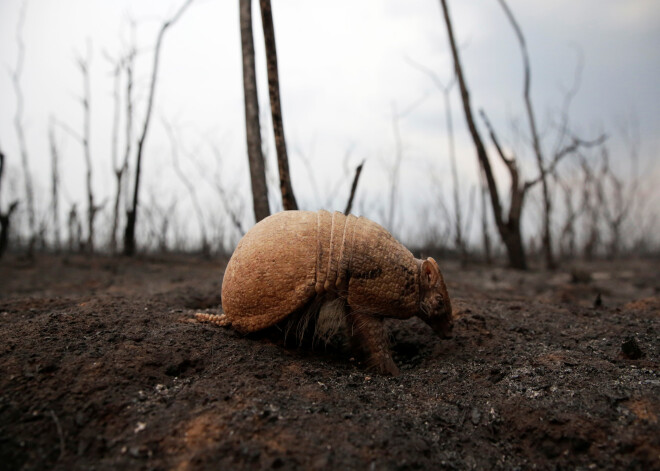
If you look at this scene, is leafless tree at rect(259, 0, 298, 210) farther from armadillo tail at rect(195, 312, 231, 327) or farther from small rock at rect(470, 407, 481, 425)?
small rock at rect(470, 407, 481, 425)

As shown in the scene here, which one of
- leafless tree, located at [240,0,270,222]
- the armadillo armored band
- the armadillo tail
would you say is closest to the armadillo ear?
the armadillo armored band

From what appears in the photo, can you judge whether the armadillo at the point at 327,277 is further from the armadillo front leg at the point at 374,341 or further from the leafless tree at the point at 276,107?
the leafless tree at the point at 276,107

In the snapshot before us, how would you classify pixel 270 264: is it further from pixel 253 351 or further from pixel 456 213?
pixel 456 213

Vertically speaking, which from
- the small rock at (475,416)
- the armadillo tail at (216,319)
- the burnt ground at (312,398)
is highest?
the armadillo tail at (216,319)

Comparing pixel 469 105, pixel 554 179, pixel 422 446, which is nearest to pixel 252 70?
pixel 422 446

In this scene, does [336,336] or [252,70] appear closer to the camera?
[336,336]

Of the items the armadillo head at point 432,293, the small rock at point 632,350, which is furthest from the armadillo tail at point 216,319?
the small rock at point 632,350
